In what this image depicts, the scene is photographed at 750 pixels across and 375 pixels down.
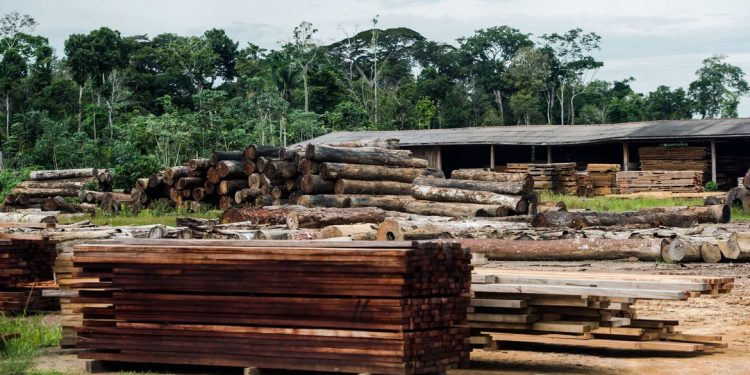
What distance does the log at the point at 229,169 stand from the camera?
3038 cm

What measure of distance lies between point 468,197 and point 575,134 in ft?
55.3

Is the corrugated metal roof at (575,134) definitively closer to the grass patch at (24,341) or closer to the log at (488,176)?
→ the log at (488,176)

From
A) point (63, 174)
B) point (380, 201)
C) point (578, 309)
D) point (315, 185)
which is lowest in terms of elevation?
point (578, 309)

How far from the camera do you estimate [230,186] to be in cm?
3041

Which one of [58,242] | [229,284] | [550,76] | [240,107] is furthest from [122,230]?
[550,76]

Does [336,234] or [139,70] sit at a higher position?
[139,70]

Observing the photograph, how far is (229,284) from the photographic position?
9586 mm

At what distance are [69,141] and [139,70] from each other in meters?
21.2

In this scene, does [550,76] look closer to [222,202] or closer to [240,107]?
[240,107]

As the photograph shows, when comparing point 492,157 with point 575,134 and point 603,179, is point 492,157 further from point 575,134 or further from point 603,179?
point 603,179

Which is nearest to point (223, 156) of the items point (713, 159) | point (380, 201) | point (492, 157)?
point (380, 201)

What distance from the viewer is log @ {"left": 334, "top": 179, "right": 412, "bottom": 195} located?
29.0 metres

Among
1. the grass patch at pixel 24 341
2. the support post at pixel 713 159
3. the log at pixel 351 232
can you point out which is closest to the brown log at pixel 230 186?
the log at pixel 351 232

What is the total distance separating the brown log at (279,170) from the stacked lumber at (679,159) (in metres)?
15.7
